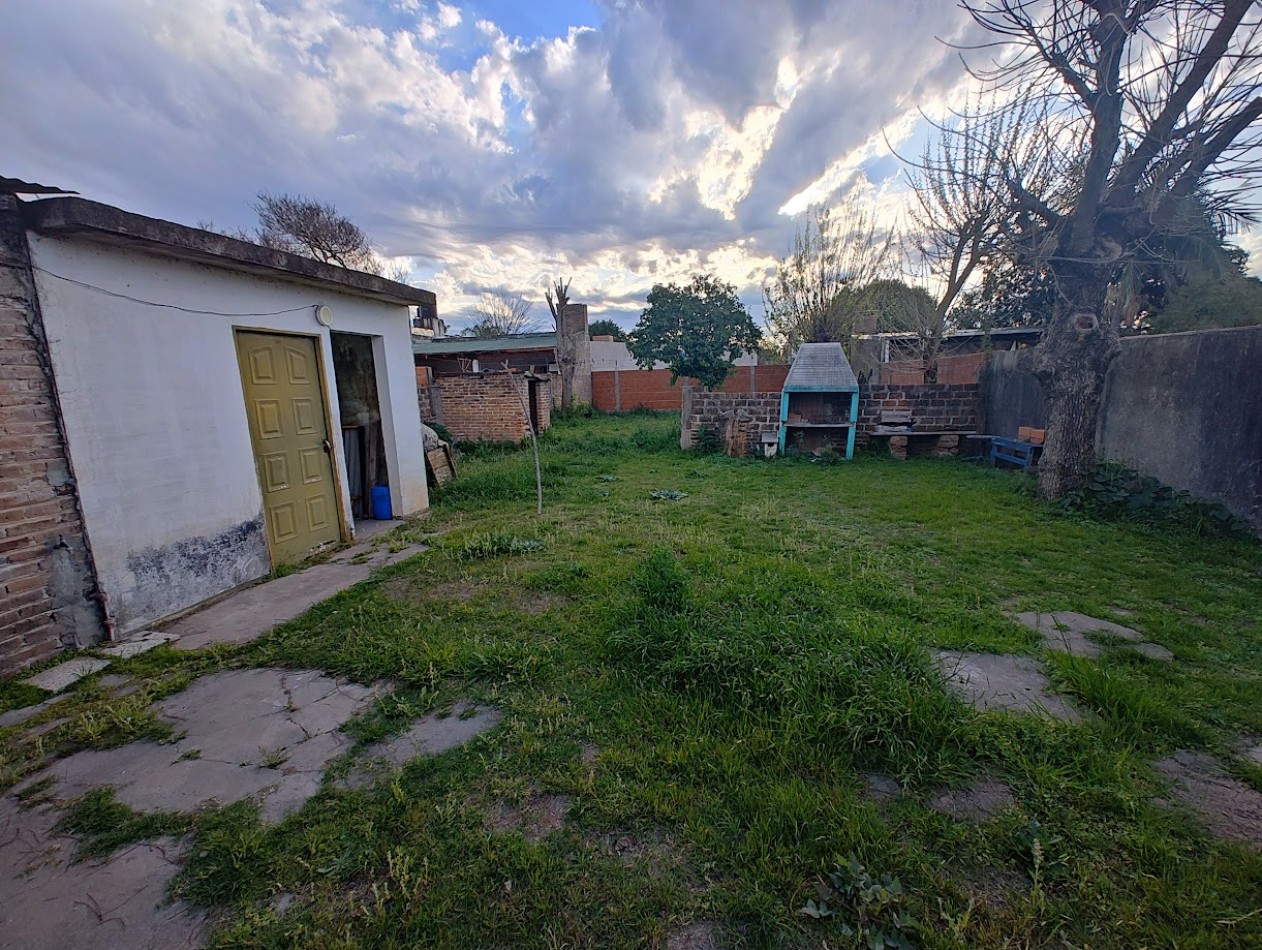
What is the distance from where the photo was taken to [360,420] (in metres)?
5.40

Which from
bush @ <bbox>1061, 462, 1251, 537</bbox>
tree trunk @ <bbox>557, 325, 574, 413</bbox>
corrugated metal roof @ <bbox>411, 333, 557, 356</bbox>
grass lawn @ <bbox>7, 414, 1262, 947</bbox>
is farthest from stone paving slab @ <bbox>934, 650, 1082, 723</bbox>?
→ corrugated metal roof @ <bbox>411, 333, 557, 356</bbox>

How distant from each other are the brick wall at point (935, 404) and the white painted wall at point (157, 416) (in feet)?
27.6

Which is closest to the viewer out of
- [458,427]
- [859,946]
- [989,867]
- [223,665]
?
[859,946]

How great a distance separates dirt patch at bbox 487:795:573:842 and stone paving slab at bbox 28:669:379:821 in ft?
2.31

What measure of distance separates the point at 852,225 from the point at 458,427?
32.7 ft

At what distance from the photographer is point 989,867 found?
1.46 metres

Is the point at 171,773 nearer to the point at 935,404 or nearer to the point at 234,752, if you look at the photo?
the point at 234,752

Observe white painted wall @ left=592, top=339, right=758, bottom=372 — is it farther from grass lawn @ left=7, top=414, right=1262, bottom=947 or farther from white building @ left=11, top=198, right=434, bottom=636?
grass lawn @ left=7, top=414, right=1262, bottom=947

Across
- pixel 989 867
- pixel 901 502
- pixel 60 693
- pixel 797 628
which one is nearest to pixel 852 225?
pixel 901 502

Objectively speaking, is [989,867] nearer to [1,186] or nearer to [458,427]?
[1,186]

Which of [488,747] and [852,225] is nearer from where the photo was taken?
[488,747]

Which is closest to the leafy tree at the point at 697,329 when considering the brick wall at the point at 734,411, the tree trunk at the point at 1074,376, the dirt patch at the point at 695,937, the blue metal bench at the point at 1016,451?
the brick wall at the point at 734,411

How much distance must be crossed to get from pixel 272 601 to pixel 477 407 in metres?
6.94

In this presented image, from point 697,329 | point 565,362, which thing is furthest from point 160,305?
point 565,362
